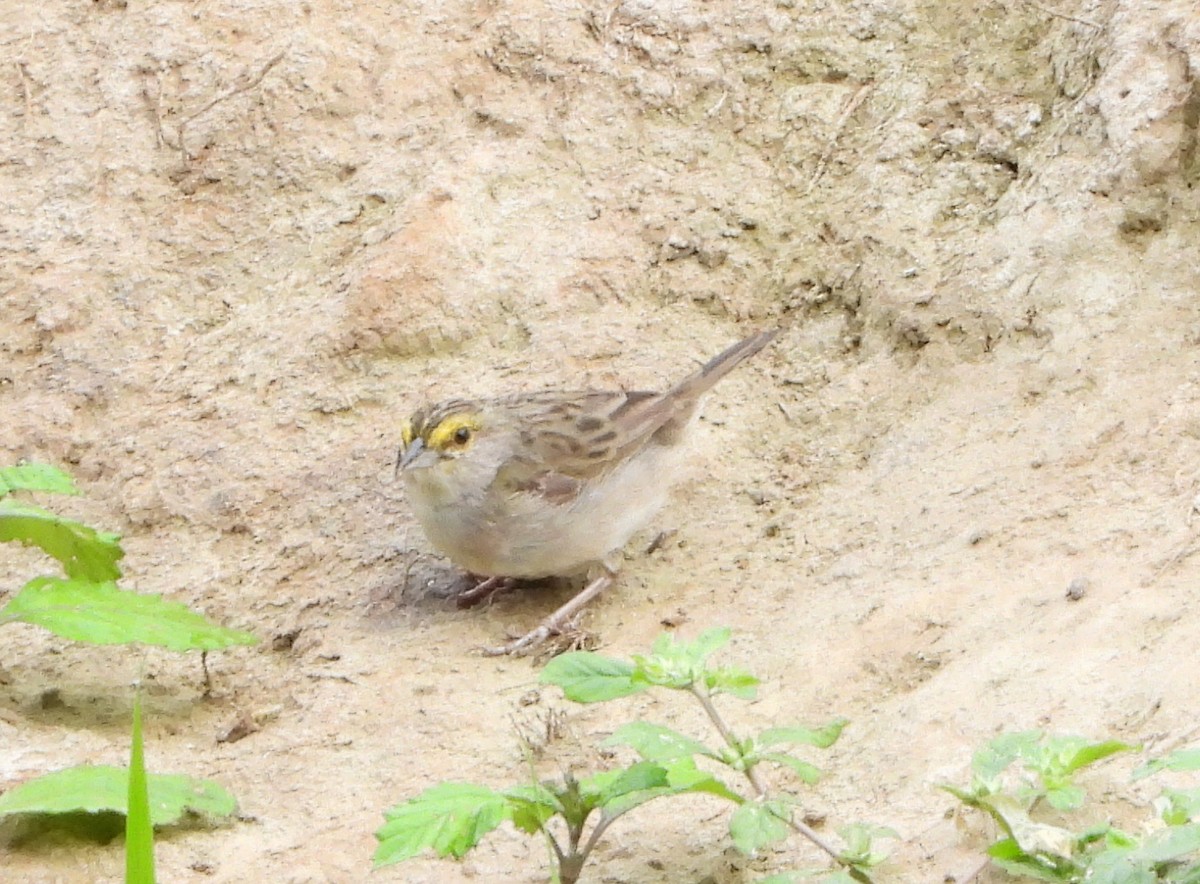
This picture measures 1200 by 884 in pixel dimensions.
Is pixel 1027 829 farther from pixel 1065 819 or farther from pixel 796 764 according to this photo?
pixel 796 764

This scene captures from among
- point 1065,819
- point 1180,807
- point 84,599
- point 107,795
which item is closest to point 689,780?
point 1065,819

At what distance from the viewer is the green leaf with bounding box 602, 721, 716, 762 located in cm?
372

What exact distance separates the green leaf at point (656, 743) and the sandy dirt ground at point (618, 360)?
1.34ft

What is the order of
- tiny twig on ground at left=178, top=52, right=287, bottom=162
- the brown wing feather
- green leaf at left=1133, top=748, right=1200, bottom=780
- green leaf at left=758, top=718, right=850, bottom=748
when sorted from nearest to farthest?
green leaf at left=1133, top=748, right=1200, bottom=780 → green leaf at left=758, top=718, right=850, bottom=748 → the brown wing feather → tiny twig on ground at left=178, top=52, right=287, bottom=162

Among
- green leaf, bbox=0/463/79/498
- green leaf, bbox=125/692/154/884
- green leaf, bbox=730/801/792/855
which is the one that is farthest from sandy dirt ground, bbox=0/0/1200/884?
green leaf, bbox=125/692/154/884

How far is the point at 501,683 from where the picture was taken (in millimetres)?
5559

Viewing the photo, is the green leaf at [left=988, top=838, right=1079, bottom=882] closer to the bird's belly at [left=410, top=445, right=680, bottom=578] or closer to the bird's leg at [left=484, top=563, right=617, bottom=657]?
the bird's leg at [left=484, top=563, right=617, bottom=657]

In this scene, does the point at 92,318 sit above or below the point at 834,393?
above

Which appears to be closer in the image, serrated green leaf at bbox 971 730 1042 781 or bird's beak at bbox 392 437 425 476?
serrated green leaf at bbox 971 730 1042 781

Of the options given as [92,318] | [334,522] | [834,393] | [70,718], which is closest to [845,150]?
[834,393]

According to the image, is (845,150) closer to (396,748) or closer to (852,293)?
(852,293)

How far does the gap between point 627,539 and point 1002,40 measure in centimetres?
310

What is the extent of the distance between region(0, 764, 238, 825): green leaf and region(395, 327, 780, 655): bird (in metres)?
1.58

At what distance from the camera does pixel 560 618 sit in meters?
6.09
